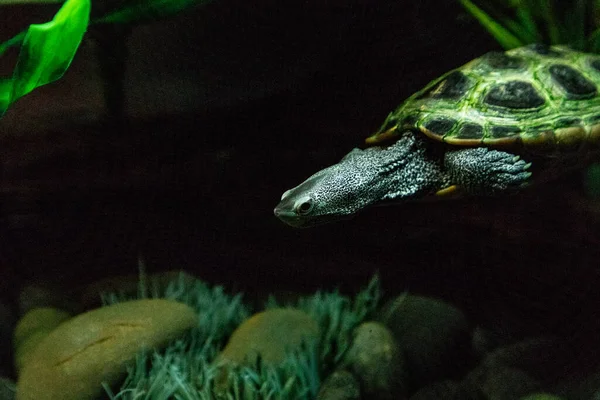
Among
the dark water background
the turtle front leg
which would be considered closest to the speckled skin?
the turtle front leg

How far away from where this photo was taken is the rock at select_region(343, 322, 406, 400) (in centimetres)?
226

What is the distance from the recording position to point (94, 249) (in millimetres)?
3086

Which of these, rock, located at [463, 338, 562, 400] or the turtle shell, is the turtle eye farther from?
rock, located at [463, 338, 562, 400]

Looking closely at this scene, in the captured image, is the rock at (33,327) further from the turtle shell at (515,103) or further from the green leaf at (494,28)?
the green leaf at (494,28)

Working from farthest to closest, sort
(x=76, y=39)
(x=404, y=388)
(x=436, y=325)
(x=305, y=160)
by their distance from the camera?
1. (x=305, y=160)
2. (x=436, y=325)
3. (x=404, y=388)
4. (x=76, y=39)

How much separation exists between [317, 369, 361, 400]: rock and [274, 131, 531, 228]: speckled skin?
2.23ft

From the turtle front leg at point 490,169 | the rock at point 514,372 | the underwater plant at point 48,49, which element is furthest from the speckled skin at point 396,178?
the underwater plant at point 48,49

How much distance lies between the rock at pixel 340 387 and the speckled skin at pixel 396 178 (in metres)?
0.68

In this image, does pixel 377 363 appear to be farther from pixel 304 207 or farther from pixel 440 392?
pixel 304 207

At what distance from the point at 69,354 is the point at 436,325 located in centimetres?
175

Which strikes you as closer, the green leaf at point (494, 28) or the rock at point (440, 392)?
the rock at point (440, 392)

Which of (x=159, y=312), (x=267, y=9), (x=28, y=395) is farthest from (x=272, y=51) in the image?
(x=28, y=395)

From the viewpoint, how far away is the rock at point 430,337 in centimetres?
242

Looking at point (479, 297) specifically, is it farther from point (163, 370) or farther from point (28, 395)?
point (28, 395)
